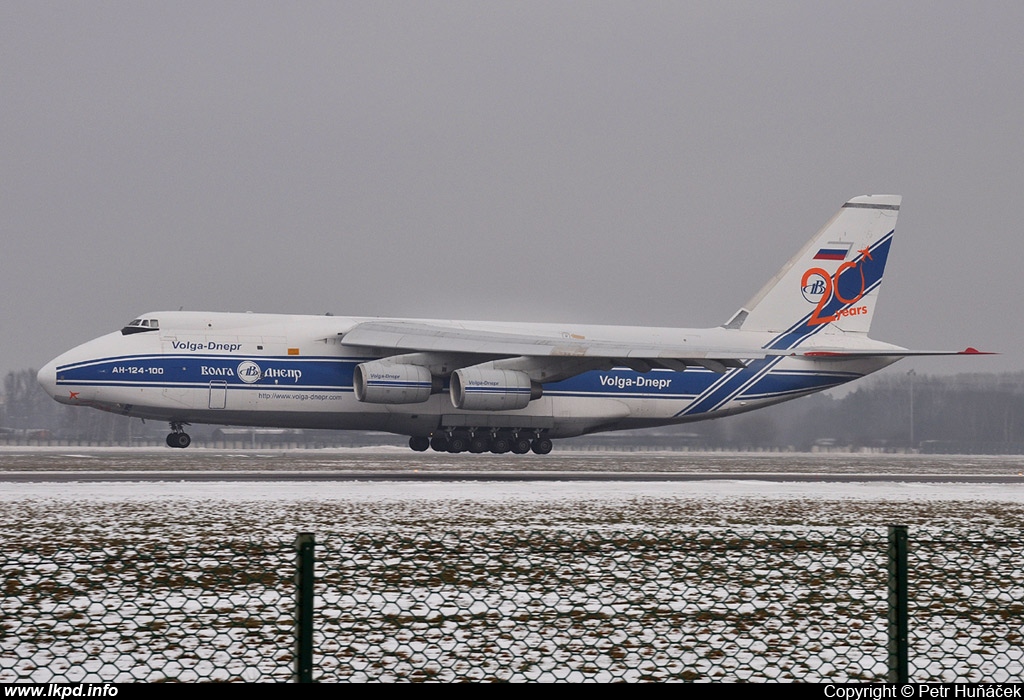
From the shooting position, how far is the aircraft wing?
38.5 meters

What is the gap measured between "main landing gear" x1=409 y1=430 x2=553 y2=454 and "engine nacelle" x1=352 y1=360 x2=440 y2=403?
10.6 feet

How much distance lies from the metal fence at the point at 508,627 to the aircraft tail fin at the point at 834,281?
33.9 m

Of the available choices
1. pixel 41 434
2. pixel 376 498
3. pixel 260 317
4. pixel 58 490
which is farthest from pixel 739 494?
pixel 41 434

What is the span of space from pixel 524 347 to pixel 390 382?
4650 millimetres

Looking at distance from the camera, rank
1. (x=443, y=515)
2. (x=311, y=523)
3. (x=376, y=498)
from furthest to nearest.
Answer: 1. (x=376, y=498)
2. (x=443, y=515)
3. (x=311, y=523)

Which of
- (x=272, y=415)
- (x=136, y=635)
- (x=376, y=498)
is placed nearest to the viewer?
(x=136, y=635)

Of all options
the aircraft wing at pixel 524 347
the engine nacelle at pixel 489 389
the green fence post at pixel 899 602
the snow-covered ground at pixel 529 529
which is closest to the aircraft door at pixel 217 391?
the snow-covered ground at pixel 529 529

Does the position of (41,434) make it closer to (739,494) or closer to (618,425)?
(618,425)

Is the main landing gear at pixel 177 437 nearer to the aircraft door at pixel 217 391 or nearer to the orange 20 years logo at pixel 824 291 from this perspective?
the aircraft door at pixel 217 391

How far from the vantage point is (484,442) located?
41500mm

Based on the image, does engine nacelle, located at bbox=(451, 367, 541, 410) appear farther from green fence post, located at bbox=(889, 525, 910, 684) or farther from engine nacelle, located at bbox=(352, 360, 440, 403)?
green fence post, located at bbox=(889, 525, 910, 684)

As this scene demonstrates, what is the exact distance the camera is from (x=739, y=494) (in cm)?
2420

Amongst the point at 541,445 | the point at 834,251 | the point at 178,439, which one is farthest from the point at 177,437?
the point at 834,251

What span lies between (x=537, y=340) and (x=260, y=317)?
922 centimetres
